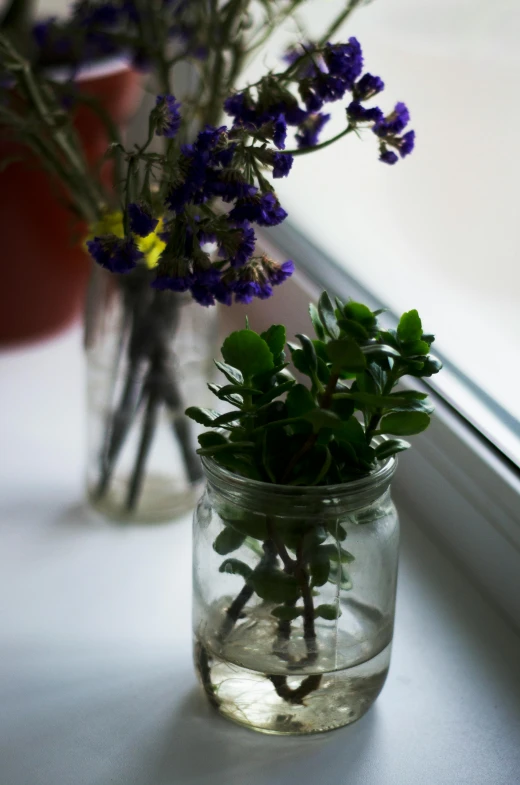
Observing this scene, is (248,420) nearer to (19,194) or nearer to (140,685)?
(140,685)

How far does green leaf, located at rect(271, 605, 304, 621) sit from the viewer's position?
50cm

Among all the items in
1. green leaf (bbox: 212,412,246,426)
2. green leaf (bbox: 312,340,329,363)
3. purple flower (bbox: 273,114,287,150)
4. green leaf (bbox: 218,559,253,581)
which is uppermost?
purple flower (bbox: 273,114,287,150)

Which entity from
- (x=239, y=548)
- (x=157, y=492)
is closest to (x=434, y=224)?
(x=157, y=492)

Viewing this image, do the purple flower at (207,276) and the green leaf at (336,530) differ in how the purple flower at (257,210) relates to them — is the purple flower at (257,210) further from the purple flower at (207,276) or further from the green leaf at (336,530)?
the green leaf at (336,530)

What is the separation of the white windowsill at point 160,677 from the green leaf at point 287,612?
0.08m

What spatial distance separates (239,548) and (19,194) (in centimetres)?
50

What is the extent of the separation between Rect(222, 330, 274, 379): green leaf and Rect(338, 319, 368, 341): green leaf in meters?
0.05

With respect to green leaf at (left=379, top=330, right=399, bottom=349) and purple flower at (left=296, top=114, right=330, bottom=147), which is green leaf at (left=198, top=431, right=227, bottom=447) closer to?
green leaf at (left=379, top=330, right=399, bottom=349)

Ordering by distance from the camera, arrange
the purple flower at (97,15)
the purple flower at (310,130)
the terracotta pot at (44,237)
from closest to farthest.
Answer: the purple flower at (310,130) < the purple flower at (97,15) < the terracotta pot at (44,237)

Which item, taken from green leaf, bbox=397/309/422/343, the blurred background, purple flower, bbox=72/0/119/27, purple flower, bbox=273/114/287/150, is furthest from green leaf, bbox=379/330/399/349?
purple flower, bbox=72/0/119/27

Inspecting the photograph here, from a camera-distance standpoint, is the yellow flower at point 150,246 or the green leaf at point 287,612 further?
the yellow flower at point 150,246

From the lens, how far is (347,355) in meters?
0.44

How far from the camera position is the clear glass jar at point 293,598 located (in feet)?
1.60

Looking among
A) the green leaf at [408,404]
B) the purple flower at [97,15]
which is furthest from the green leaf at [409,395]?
the purple flower at [97,15]
